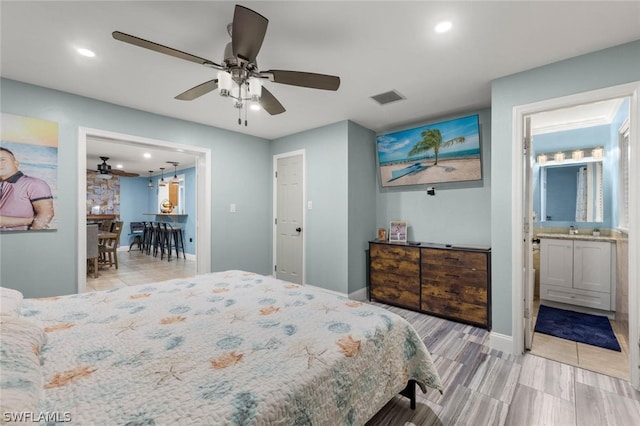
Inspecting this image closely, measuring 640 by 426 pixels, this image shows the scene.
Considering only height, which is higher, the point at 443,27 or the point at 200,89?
the point at 443,27

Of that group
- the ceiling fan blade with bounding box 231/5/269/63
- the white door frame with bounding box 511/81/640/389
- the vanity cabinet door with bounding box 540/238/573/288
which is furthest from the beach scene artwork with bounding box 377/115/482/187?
the ceiling fan blade with bounding box 231/5/269/63

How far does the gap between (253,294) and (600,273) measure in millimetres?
4003

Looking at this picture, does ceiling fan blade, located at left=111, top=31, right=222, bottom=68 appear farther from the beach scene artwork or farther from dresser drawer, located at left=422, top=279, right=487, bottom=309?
dresser drawer, located at left=422, top=279, right=487, bottom=309

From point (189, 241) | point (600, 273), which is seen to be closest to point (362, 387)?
point (600, 273)

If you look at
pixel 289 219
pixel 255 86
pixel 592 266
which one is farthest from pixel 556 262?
pixel 255 86

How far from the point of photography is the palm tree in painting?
3588 mm

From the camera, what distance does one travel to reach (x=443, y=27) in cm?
192

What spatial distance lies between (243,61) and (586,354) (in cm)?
360

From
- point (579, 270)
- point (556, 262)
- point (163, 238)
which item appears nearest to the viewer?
point (579, 270)

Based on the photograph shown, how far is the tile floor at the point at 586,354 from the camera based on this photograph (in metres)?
2.26

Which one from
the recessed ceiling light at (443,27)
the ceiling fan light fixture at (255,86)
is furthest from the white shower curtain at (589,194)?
the ceiling fan light fixture at (255,86)

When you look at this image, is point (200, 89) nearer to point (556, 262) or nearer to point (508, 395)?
point (508, 395)

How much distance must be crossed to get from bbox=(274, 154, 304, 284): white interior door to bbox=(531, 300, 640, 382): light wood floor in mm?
2961

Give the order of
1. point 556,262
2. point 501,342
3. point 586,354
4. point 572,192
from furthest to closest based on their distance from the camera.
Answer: point 572,192, point 556,262, point 501,342, point 586,354
